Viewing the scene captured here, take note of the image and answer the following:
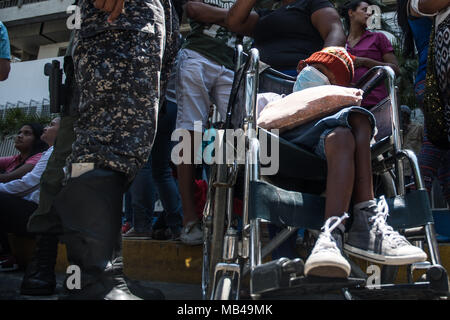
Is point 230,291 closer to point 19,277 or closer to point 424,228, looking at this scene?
point 424,228

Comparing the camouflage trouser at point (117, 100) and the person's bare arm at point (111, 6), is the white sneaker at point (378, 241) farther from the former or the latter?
the person's bare arm at point (111, 6)

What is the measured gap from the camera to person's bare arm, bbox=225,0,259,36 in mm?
2869

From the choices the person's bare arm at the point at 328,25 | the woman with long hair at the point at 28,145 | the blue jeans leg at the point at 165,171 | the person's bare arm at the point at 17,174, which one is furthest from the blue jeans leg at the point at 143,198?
the person's bare arm at the point at 328,25

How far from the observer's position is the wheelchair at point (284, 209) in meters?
1.50

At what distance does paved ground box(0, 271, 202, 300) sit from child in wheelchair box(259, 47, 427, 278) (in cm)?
86

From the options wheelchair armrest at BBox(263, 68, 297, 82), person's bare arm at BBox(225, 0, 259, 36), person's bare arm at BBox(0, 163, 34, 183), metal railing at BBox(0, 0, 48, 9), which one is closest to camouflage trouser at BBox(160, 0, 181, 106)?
wheelchair armrest at BBox(263, 68, 297, 82)

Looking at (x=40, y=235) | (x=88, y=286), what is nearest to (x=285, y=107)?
(x=88, y=286)

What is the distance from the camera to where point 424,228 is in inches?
68.5

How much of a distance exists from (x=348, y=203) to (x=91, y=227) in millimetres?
983

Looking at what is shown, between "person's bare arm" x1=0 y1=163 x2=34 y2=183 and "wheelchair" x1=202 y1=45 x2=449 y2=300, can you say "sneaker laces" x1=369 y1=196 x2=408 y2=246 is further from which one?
"person's bare arm" x1=0 y1=163 x2=34 y2=183

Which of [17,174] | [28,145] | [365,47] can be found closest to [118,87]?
[365,47]

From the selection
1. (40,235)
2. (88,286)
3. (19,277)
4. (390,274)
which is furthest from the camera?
(19,277)
